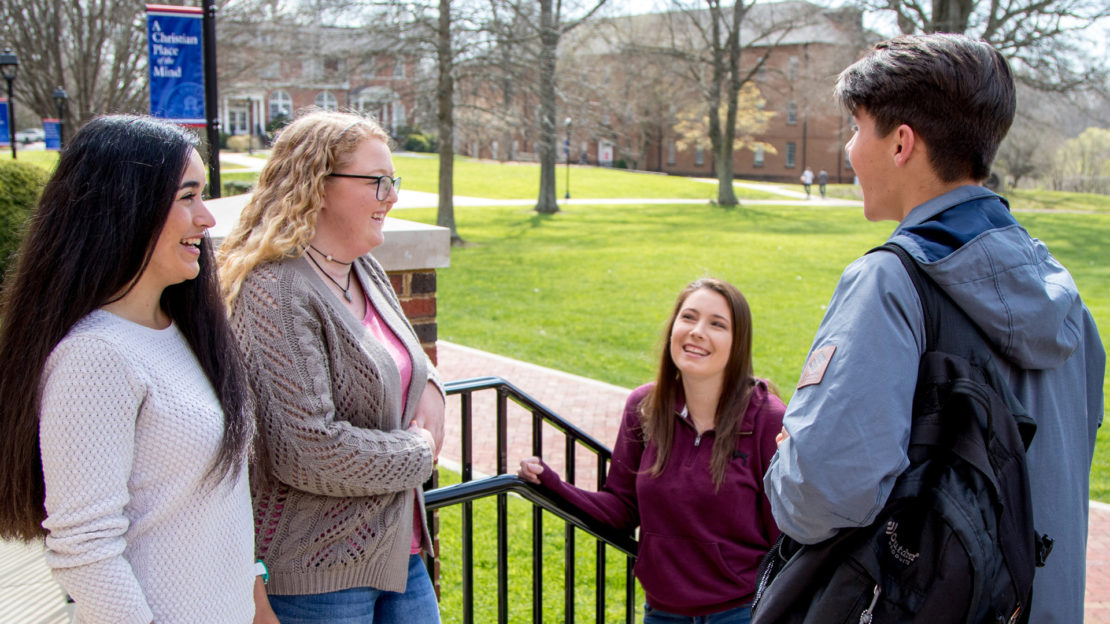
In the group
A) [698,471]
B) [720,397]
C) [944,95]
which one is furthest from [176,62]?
[944,95]

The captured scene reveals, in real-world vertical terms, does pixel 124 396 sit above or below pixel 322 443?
above

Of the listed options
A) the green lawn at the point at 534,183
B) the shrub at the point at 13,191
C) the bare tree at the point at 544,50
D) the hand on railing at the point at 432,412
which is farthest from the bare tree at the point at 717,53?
the hand on railing at the point at 432,412

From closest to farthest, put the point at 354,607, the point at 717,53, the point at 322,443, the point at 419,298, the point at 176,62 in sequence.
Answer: the point at 322,443, the point at 354,607, the point at 419,298, the point at 176,62, the point at 717,53

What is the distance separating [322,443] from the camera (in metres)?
2.08

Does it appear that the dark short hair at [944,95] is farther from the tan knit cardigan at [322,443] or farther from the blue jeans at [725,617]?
the blue jeans at [725,617]

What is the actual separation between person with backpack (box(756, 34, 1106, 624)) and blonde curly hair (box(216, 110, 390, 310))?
1.19 m

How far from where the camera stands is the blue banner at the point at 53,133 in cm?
1988

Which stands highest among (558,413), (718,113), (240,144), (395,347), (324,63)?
(718,113)

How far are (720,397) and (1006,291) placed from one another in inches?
55.4

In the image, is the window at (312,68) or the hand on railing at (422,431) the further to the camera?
the window at (312,68)

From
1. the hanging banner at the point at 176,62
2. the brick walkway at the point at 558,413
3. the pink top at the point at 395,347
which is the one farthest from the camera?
the hanging banner at the point at 176,62

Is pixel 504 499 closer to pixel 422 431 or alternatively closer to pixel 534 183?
pixel 422 431

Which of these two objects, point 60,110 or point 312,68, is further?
point 312,68

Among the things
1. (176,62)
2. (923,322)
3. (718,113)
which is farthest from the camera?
(718,113)
